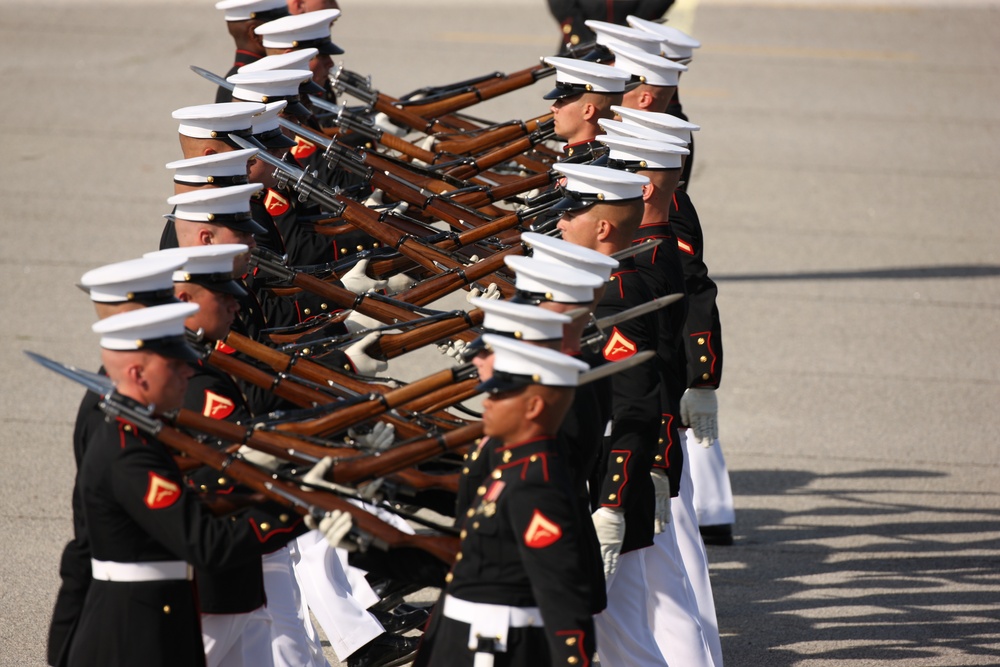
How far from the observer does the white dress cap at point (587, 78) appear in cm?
567

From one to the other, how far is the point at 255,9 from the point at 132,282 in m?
3.52

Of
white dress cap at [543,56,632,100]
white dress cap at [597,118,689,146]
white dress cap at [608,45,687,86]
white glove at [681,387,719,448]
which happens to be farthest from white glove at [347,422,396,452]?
white dress cap at [608,45,687,86]

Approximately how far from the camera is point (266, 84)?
18.4ft

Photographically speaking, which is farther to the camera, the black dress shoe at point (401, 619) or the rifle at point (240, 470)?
the black dress shoe at point (401, 619)

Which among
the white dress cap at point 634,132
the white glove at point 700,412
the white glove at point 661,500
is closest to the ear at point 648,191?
the white dress cap at point 634,132

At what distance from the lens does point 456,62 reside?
607 inches

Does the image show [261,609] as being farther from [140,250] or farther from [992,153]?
[992,153]

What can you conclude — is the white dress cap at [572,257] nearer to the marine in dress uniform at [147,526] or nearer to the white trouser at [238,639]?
the marine in dress uniform at [147,526]

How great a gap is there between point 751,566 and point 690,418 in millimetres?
858

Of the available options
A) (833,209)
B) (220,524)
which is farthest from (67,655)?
(833,209)

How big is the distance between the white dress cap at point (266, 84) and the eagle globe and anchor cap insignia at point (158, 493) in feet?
8.29

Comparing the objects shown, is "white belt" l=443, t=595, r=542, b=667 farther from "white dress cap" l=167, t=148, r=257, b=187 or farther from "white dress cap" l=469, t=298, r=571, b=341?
"white dress cap" l=167, t=148, r=257, b=187

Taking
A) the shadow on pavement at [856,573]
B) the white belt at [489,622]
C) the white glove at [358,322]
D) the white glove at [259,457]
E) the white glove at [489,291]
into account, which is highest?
the white glove at [259,457]

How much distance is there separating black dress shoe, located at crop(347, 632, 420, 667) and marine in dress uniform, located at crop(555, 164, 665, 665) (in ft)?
4.00
